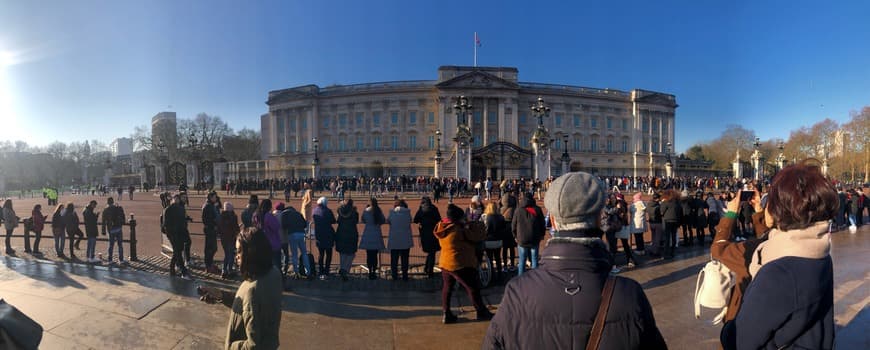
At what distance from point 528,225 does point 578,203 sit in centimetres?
494

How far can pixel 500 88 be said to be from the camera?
2169 inches

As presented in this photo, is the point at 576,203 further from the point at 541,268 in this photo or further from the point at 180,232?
the point at 180,232

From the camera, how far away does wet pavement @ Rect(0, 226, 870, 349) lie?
169 inches

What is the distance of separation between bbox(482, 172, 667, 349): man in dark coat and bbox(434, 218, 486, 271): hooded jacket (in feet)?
11.5

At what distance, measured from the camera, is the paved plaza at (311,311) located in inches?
169

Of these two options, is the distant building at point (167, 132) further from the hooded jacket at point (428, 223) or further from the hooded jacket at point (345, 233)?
the hooded jacket at point (428, 223)

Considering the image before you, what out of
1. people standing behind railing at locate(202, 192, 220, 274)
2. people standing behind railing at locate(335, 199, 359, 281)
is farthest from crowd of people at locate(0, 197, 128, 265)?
people standing behind railing at locate(335, 199, 359, 281)

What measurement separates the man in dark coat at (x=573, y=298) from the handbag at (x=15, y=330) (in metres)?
2.21

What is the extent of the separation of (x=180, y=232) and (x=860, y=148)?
62871mm

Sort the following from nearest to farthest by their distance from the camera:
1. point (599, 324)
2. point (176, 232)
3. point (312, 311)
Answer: point (599, 324)
point (312, 311)
point (176, 232)

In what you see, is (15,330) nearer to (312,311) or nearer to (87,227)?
(312,311)

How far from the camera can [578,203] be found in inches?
59.1

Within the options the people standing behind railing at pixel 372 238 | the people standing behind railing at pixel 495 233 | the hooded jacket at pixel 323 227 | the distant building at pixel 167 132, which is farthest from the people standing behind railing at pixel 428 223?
the distant building at pixel 167 132

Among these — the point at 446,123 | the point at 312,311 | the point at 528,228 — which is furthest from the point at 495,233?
the point at 446,123
